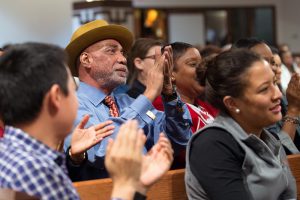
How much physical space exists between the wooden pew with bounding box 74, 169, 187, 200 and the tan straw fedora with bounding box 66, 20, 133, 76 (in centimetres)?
88

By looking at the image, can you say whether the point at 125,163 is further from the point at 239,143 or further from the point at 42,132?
the point at 239,143

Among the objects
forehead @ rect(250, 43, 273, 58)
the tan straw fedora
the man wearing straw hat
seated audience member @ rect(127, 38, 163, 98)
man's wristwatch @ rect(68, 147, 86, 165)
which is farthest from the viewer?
seated audience member @ rect(127, 38, 163, 98)

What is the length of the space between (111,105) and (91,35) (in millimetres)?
367

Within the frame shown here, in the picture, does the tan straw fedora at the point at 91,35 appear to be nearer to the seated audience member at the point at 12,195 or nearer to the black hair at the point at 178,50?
the black hair at the point at 178,50

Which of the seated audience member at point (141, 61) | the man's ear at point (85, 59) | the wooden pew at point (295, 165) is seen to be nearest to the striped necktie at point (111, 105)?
the man's ear at point (85, 59)

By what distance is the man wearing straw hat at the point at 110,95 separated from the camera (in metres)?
2.12

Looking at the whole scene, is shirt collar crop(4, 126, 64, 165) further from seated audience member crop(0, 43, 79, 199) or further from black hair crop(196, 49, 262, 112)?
black hair crop(196, 49, 262, 112)

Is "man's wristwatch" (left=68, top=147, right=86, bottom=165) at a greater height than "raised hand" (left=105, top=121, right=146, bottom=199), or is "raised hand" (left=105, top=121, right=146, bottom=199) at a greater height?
"raised hand" (left=105, top=121, right=146, bottom=199)

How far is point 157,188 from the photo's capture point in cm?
190

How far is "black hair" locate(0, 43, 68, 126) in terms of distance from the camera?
1270 mm

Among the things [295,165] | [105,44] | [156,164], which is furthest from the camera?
[105,44]

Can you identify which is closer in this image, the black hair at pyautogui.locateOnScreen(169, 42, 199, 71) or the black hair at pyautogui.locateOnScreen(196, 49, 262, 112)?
the black hair at pyautogui.locateOnScreen(196, 49, 262, 112)

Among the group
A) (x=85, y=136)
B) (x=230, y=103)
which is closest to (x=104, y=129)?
(x=85, y=136)

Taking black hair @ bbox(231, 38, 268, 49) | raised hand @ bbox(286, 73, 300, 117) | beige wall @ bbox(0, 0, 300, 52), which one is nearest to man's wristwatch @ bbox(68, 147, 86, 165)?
raised hand @ bbox(286, 73, 300, 117)
